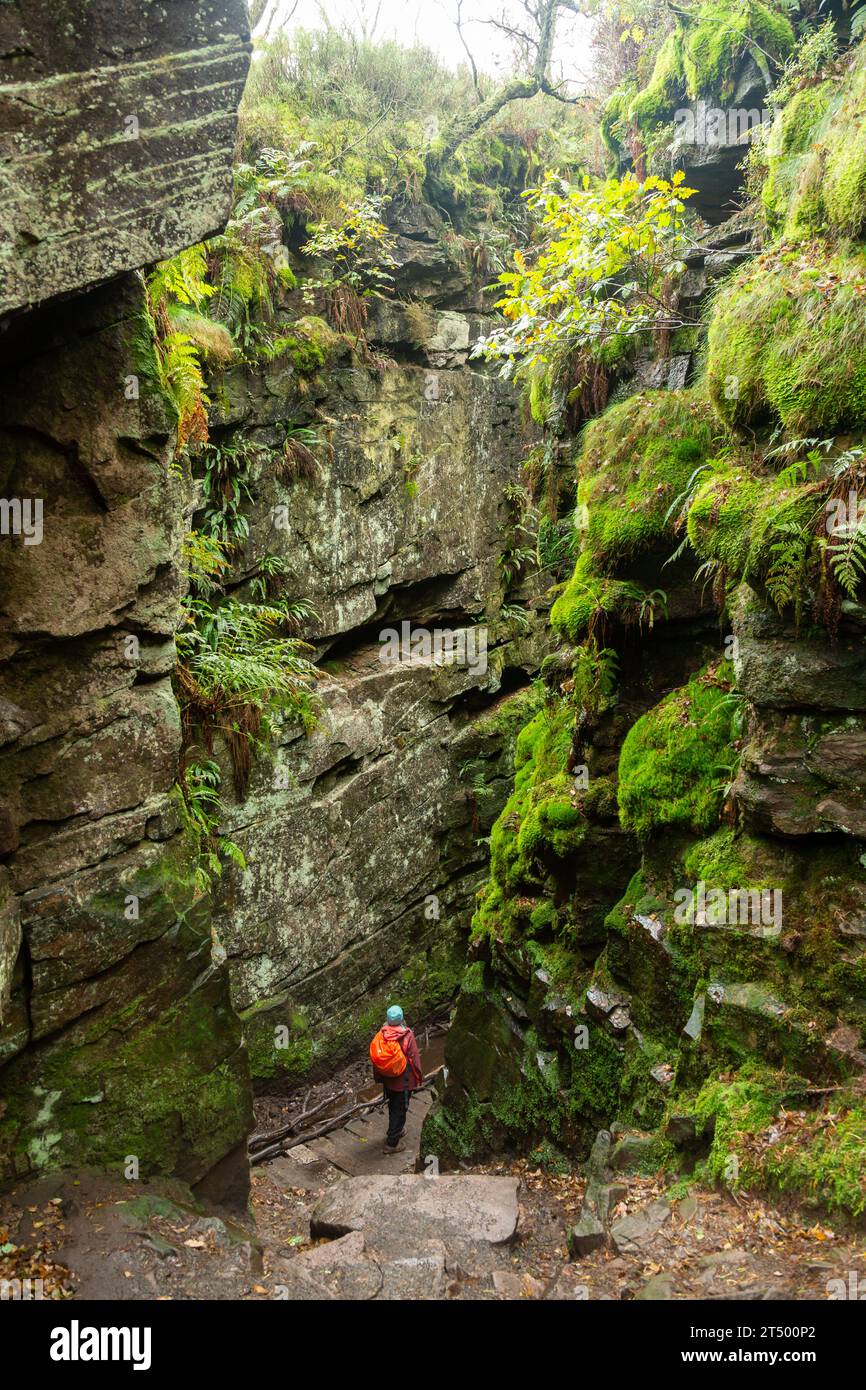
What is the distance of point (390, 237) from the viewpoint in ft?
46.2

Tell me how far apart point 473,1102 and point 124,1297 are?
5.18m

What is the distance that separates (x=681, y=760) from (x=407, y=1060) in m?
5.19

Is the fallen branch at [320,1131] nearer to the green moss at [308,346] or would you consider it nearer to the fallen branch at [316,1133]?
the fallen branch at [316,1133]

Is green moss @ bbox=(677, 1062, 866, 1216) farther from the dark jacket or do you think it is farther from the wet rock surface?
the wet rock surface

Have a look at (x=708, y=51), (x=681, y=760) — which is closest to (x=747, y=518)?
(x=681, y=760)

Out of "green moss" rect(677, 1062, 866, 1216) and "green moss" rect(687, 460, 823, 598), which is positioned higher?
"green moss" rect(687, 460, 823, 598)

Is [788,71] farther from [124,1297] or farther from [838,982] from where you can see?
[124,1297]

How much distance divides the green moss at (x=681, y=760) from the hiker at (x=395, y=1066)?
411 cm

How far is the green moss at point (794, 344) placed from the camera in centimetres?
573

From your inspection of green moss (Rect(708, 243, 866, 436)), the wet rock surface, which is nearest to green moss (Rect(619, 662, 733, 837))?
green moss (Rect(708, 243, 866, 436))

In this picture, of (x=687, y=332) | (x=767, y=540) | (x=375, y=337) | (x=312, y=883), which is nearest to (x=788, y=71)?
(x=687, y=332)

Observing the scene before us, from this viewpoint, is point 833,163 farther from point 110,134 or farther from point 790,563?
point 110,134

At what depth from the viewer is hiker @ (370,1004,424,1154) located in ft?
31.4

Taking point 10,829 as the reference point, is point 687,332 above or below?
above
